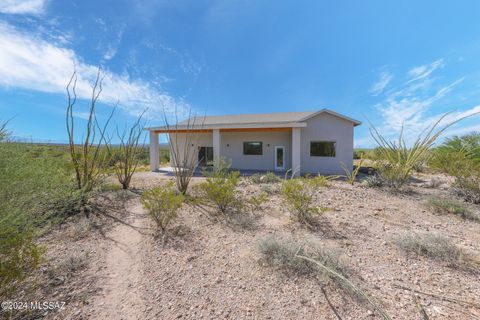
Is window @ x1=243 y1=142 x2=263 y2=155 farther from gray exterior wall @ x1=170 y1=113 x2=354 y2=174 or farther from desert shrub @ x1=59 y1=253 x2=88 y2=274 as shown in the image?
desert shrub @ x1=59 y1=253 x2=88 y2=274

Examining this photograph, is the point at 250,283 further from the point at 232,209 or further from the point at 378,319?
the point at 232,209

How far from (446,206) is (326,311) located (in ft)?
18.5

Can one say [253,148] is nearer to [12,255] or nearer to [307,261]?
[307,261]

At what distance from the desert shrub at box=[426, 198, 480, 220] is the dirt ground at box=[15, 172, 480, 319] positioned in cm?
29

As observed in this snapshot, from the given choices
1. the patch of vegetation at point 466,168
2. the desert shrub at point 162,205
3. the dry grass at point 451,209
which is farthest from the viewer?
the patch of vegetation at point 466,168

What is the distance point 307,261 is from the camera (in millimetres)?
2945

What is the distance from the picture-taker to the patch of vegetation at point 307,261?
2.61 m

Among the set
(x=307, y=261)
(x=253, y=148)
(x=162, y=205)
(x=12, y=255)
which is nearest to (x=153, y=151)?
(x=253, y=148)

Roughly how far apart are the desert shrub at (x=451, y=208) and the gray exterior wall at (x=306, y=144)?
267 inches

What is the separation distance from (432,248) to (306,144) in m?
10.1

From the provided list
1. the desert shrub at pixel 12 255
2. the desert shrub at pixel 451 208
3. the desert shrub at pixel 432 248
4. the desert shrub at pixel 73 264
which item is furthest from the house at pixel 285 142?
the desert shrub at pixel 12 255

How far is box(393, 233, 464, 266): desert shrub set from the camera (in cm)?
301

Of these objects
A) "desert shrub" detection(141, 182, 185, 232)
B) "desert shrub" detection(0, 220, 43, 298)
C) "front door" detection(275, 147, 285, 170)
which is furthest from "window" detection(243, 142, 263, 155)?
"desert shrub" detection(0, 220, 43, 298)

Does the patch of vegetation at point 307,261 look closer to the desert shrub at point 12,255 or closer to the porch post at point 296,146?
the desert shrub at point 12,255
